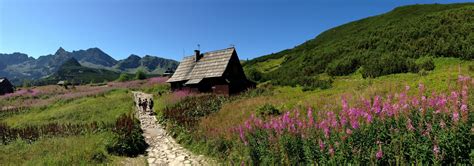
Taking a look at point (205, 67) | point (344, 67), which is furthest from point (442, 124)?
point (205, 67)

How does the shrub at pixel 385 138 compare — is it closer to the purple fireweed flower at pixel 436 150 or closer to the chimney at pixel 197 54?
the purple fireweed flower at pixel 436 150

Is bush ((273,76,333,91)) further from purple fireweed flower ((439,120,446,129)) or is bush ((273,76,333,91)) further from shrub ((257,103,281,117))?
purple fireweed flower ((439,120,446,129))

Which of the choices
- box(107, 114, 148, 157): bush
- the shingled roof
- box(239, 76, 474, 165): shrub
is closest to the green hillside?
the shingled roof

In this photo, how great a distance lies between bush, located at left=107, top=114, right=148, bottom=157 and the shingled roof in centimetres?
1624

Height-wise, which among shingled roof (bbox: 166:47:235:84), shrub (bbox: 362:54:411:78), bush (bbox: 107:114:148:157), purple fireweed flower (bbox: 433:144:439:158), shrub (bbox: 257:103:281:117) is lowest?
bush (bbox: 107:114:148:157)

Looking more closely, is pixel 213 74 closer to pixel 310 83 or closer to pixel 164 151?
pixel 310 83

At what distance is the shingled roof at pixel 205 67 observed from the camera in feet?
92.5

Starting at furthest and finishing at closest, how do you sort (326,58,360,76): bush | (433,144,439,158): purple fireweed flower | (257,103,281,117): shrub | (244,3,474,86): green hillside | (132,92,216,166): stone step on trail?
(326,58,360,76): bush → (244,3,474,86): green hillside → (257,103,281,117): shrub → (132,92,216,166): stone step on trail → (433,144,439,158): purple fireweed flower

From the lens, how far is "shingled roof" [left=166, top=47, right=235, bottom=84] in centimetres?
2820

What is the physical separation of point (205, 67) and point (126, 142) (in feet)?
66.3

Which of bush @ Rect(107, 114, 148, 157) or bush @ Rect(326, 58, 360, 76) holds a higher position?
bush @ Rect(326, 58, 360, 76)

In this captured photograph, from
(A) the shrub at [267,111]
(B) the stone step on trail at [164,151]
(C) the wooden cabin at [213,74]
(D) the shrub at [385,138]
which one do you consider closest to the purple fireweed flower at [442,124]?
(D) the shrub at [385,138]

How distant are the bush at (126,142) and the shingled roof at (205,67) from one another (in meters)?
16.2

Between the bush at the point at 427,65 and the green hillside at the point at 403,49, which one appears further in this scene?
the green hillside at the point at 403,49
